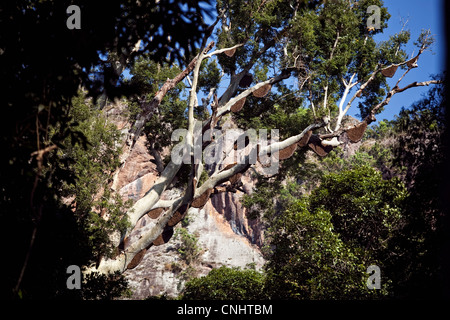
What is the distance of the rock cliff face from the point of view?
37.3m

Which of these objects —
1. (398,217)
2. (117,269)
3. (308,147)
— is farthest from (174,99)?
(398,217)

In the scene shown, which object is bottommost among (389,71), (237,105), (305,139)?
(305,139)

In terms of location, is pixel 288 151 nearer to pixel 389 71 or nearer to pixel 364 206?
pixel 364 206

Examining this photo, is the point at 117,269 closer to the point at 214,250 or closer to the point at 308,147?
the point at 308,147

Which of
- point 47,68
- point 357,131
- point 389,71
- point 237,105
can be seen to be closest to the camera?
point 47,68

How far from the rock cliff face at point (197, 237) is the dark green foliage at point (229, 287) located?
56.2 ft

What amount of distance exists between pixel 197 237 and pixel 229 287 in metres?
27.0

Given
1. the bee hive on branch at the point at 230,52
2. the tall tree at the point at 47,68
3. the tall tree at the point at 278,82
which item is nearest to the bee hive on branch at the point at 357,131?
the tall tree at the point at 278,82

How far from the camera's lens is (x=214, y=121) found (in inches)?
555

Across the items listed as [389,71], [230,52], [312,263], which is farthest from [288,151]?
[389,71]

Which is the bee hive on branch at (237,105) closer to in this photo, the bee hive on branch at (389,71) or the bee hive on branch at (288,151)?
the bee hive on branch at (288,151)

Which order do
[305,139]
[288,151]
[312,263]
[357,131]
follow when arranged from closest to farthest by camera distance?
[312,263], [305,139], [288,151], [357,131]

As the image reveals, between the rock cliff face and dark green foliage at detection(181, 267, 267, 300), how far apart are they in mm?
17144

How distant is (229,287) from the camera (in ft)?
56.3
